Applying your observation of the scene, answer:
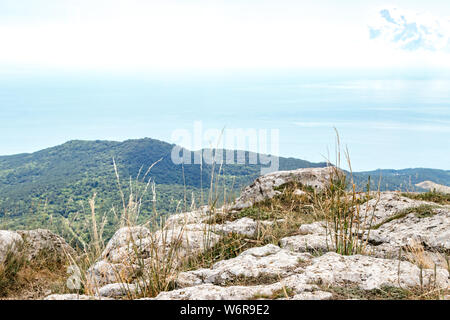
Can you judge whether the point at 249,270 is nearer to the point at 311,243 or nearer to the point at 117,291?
the point at 117,291

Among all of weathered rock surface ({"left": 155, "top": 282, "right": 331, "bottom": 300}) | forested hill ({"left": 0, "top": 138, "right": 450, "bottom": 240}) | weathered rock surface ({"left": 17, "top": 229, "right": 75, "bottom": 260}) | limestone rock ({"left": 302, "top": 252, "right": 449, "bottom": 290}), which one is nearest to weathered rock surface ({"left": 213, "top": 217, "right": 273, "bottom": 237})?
limestone rock ({"left": 302, "top": 252, "right": 449, "bottom": 290})

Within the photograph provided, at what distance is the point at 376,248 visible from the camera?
4.07m

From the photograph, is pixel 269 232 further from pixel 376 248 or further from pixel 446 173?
pixel 446 173

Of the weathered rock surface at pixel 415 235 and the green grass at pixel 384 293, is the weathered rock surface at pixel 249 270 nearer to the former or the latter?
the green grass at pixel 384 293

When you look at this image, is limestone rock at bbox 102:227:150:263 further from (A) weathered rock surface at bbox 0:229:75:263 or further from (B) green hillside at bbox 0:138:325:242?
(B) green hillside at bbox 0:138:325:242

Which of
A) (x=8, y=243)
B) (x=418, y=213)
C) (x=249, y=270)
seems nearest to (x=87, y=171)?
(x=8, y=243)

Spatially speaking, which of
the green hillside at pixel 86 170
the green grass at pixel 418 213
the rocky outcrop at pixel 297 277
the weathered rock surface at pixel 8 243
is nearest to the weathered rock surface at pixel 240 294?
the rocky outcrop at pixel 297 277

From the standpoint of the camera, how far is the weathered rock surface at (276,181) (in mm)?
8711

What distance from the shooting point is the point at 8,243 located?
5949mm

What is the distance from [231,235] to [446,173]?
61.9 meters

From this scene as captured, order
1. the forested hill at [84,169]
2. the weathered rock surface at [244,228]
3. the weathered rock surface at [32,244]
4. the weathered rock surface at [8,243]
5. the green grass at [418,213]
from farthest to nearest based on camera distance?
the forested hill at [84,169]
the weathered rock surface at [32,244]
the weathered rock surface at [8,243]
the weathered rock surface at [244,228]
the green grass at [418,213]

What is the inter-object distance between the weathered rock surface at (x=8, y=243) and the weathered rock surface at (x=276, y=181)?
4259 mm

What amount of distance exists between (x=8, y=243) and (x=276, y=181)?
5.63m
